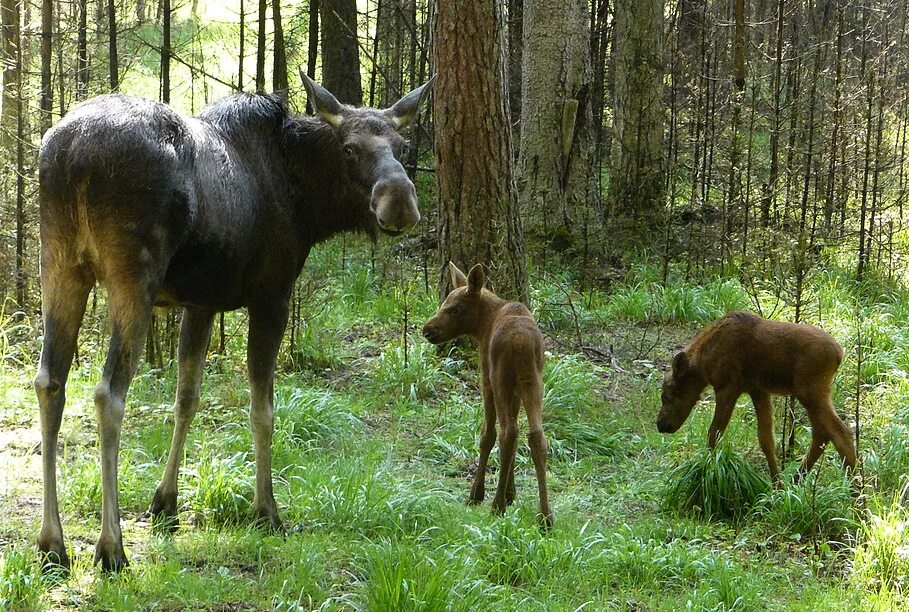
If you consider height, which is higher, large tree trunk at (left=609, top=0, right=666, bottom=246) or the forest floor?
large tree trunk at (left=609, top=0, right=666, bottom=246)

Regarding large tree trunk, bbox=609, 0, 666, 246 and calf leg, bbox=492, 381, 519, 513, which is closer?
calf leg, bbox=492, 381, 519, 513

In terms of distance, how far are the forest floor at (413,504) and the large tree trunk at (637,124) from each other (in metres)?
4.47

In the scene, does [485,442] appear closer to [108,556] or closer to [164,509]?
[164,509]

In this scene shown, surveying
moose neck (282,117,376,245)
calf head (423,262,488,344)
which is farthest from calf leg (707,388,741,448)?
moose neck (282,117,376,245)

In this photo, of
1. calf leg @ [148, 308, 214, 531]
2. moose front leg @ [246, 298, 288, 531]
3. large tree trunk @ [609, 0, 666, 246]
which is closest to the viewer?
moose front leg @ [246, 298, 288, 531]

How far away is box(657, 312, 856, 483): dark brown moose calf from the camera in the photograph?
6.18 meters

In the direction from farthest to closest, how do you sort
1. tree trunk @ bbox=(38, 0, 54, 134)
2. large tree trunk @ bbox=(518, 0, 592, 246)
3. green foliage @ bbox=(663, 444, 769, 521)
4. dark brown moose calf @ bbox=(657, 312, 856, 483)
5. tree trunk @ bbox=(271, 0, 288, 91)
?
large tree trunk @ bbox=(518, 0, 592, 246) < tree trunk @ bbox=(271, 0, 288, 91) < tree trunk @ bbox=(38, 0, 54, 134) < dark brown moose calf @ bbox=(657, 312, 856, 483) < green foliage @ bbox=(663, 444, 769, 521)

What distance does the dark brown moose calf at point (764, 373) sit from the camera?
6184 millimetres

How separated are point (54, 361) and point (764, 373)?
14.2 feet

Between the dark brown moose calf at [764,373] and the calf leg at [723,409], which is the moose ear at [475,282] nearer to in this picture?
the dark brown moose calf at [764,373]

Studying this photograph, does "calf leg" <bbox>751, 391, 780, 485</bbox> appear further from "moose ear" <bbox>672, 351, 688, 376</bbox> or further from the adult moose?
the adult moose

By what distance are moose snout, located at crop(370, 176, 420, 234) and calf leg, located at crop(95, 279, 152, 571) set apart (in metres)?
1.47

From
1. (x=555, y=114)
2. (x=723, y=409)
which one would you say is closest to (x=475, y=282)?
(x=723, y=409)

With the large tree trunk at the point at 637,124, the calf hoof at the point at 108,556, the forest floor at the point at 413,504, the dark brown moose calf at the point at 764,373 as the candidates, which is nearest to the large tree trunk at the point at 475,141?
the forest floor at the point at 413,504
